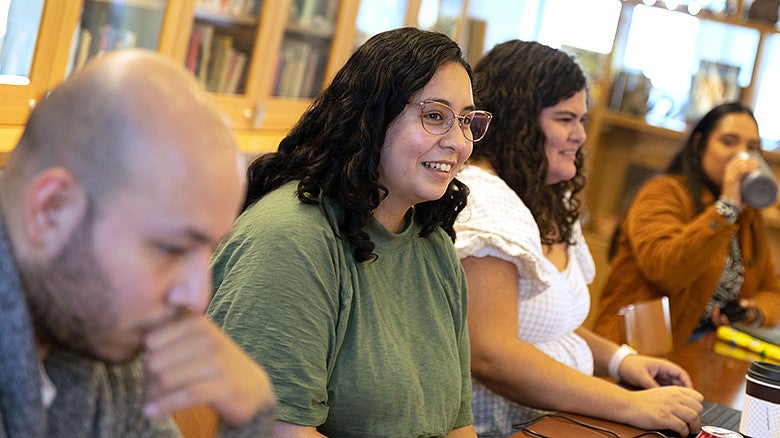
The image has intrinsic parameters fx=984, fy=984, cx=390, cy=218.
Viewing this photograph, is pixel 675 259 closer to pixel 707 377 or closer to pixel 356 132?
pixel 707 377

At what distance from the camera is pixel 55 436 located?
2.51 feet

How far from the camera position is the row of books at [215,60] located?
3.19 meters

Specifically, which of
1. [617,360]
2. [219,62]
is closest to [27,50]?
[219,62]

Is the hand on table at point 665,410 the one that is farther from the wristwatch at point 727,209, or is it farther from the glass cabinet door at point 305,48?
the glass cabinet door at point 305,48

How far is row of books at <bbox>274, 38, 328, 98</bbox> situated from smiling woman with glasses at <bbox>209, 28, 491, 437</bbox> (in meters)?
2.10

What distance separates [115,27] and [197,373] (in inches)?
84.3

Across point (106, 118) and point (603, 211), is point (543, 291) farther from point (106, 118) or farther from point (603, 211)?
point (603, 211)

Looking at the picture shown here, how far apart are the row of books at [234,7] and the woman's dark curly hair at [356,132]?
1665mm

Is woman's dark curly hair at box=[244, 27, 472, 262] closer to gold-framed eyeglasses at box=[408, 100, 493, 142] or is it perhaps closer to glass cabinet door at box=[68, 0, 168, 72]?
gold-framed eyeglasses at box=[408, 100, 493, 142]

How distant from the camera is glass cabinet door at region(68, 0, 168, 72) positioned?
254cm

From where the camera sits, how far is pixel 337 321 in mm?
1446

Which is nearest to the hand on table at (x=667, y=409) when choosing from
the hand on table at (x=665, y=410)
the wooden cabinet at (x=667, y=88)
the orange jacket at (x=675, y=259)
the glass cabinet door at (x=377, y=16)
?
the hand on table at (x=665, y=410)

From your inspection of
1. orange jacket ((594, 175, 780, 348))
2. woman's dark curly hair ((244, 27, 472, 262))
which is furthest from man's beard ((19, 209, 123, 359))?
orange jacket ((594, 175, 780, 348))

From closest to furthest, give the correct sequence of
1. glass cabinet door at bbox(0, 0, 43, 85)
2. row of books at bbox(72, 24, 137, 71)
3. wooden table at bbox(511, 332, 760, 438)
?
wooden table at bbox(511, 332, 760, 438) < glass cabinet door at bbox(0, 0, 43, 85) < row of books at bbox(72, 24, 137, 71)
